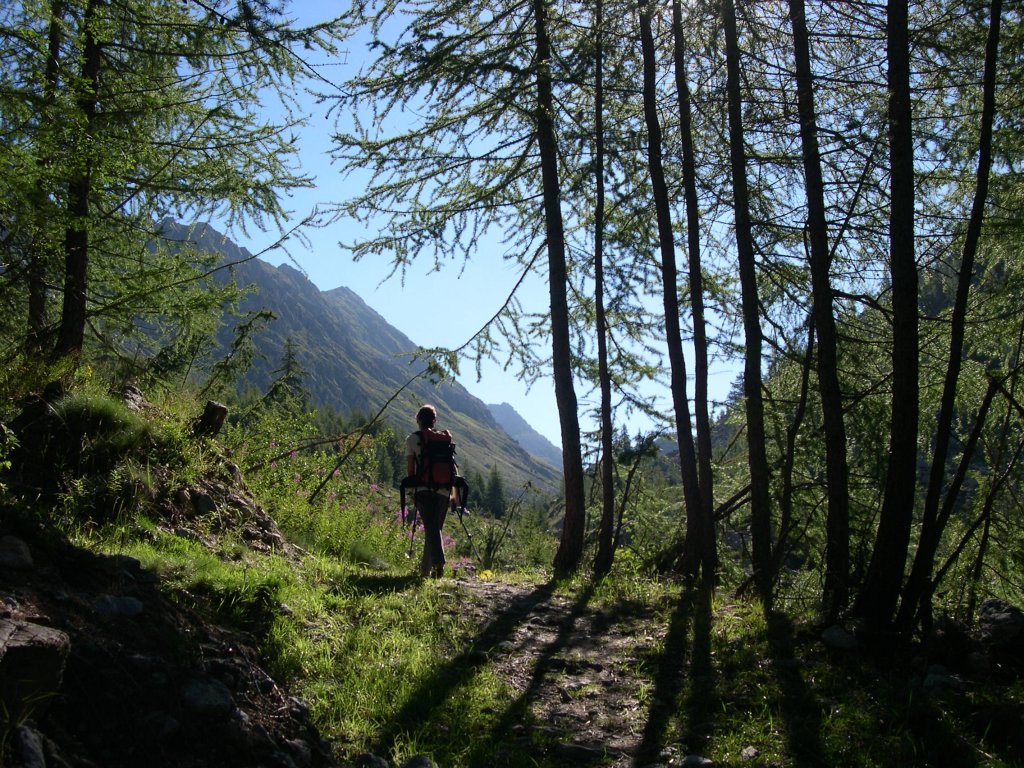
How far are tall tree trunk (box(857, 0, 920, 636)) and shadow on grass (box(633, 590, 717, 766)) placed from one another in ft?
4.33

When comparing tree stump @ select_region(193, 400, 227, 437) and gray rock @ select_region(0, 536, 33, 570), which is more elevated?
tree stump @ select_region(193, 400, 227, 437)

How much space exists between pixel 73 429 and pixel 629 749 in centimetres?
527

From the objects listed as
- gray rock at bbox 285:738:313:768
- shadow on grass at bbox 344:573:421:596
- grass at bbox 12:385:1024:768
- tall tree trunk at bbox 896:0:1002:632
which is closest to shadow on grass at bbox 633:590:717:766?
grass at bbox 12:385:1024:768

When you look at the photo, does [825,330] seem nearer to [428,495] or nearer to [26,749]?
[428,495]

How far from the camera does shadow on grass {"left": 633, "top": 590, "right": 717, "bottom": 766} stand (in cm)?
443

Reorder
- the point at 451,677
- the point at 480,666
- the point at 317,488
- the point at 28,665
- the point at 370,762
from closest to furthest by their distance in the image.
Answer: the point at 28,665
the point at 370,762
the point at 451,677
the point at 480,666
the point at 317,488

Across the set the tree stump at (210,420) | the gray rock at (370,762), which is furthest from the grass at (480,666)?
the tree stump at (210,420)

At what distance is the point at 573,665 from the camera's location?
5.77m

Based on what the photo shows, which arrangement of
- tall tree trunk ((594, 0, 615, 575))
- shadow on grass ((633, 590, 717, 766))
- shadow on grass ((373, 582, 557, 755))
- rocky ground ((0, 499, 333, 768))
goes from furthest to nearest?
tall tree trunk ((594, 0, 615, 575)) < shadow on grass ((633, 590, 717, 766)) < shadow on grass ((373, 582, 557, 755)) < rocky ground ((0, 499, 333, 768))

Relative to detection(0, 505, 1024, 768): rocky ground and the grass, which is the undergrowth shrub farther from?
detection(0, 505, 1024, 768): rocky ground

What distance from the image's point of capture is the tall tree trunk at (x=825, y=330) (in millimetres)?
6520

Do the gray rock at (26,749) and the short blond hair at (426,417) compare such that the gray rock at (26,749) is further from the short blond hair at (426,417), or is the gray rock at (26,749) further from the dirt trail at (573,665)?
the short blond hair at (426,417)

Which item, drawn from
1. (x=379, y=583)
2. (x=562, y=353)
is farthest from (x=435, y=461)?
(x=562, y=353)

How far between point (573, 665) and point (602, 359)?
16.5ft
